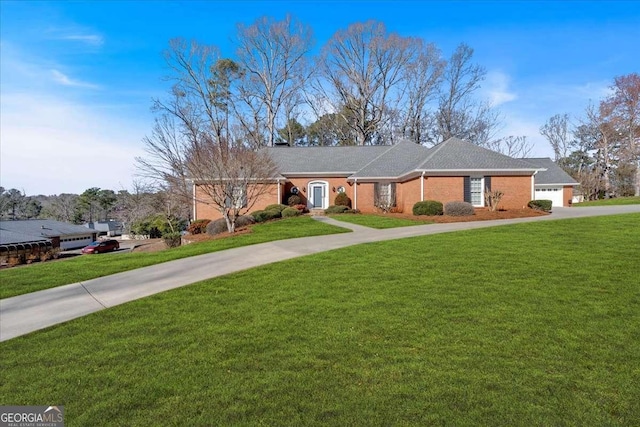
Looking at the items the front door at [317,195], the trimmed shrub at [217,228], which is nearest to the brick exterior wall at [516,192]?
the front door at [317,195]

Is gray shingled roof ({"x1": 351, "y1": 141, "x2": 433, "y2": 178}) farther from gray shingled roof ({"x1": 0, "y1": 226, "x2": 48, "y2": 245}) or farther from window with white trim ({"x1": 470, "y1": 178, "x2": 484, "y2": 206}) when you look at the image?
gray shingled roof ({"x1": 0, "y1": 226, "x2": 48, "y2": 245})

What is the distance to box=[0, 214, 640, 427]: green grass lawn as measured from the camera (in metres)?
3.04

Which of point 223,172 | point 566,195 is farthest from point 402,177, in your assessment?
point 566,195

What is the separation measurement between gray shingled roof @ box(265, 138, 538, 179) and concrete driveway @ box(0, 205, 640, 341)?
11.1 meters

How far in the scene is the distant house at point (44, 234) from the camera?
114 feet

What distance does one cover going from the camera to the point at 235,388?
3.41 metres

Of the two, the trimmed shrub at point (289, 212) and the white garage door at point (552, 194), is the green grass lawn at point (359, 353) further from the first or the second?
the white garage door at point (552, 194)

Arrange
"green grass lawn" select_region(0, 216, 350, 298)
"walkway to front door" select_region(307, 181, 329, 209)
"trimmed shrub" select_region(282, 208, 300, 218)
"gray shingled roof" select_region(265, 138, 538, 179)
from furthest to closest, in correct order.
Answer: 1. "walkway to front door" select_region(307, 181, 329, 209)
2. "trimmed shrub" select_region(282, 208, 300, 218)
3. "gray shingled roof" select_region(265, 138, 538, 179)
4. "green grass lawn" select_region(0, 216, 350, 298)

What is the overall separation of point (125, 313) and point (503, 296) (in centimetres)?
608

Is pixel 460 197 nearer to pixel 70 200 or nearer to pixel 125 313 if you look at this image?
pixel 125 313

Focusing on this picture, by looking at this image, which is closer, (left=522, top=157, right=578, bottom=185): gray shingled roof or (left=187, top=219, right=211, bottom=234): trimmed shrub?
(left=187, top=219, right=211, bottom=234): trimmed shrub

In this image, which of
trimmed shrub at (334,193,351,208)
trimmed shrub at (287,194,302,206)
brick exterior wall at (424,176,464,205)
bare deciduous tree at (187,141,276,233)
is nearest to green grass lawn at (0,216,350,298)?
bare deciduous tree at (187,141,276,233)

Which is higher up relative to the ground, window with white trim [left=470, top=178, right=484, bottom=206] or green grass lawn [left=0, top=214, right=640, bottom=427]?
window with white trim [left=470, top=178, right=484, bottom=206]

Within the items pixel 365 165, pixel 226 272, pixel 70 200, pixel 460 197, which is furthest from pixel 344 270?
pixel 70 200
